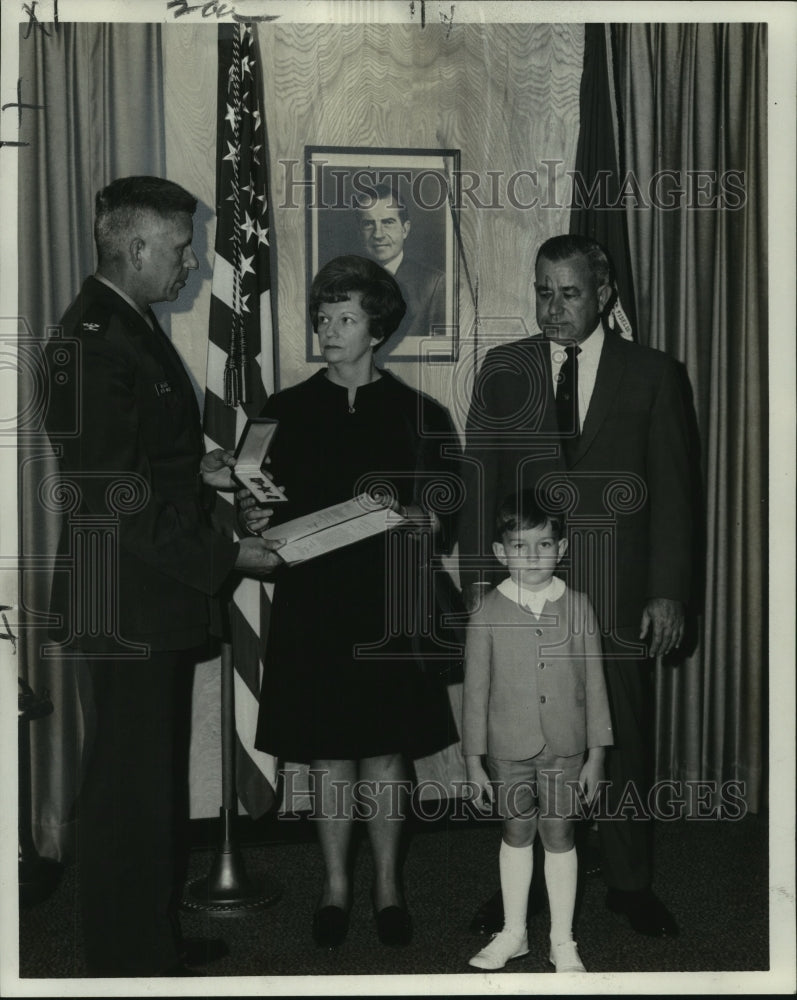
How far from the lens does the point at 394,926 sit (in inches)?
107

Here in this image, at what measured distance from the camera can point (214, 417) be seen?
2.82 meters

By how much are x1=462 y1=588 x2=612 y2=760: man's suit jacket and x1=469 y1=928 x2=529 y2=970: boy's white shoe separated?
45 centimetres

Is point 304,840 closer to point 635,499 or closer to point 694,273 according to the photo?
point 635,499

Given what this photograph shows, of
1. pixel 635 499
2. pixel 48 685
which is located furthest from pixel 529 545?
pixel 48 685

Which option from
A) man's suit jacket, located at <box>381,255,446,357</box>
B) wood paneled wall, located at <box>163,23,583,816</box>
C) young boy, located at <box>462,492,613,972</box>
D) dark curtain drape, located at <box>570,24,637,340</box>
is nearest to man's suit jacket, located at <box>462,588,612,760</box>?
young boy, located at <box>462,492,613,972</box>

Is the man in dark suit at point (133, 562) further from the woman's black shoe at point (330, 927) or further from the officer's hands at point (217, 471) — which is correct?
the woman's black shoe at point (330, 927)

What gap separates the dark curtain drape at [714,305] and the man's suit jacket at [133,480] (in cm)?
129

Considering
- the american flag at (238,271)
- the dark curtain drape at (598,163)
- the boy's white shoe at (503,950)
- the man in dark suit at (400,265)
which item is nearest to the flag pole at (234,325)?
the american flag at (238,271)

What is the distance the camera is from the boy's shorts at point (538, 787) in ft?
8.57

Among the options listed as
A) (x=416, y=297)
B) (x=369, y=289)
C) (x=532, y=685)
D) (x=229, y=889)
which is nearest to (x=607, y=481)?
(x=532, y=685)

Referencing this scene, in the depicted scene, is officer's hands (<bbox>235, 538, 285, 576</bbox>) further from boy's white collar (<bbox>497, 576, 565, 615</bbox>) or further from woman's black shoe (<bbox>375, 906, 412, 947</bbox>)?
woman's black shoe (<bbox>375, 906, 412, 947</bbox>)

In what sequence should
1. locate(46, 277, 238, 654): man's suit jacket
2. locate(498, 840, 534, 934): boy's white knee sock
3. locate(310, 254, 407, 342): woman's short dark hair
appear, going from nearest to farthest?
locate(46, 277, 238, 654): man's suit jacket → locate(498, 840, 534, 934): boy's white knee sock → locate(310, 254, 407, 342): woman's short dark hair

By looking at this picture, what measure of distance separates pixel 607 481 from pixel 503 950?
3.92 ft

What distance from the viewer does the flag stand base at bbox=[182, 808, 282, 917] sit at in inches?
109
